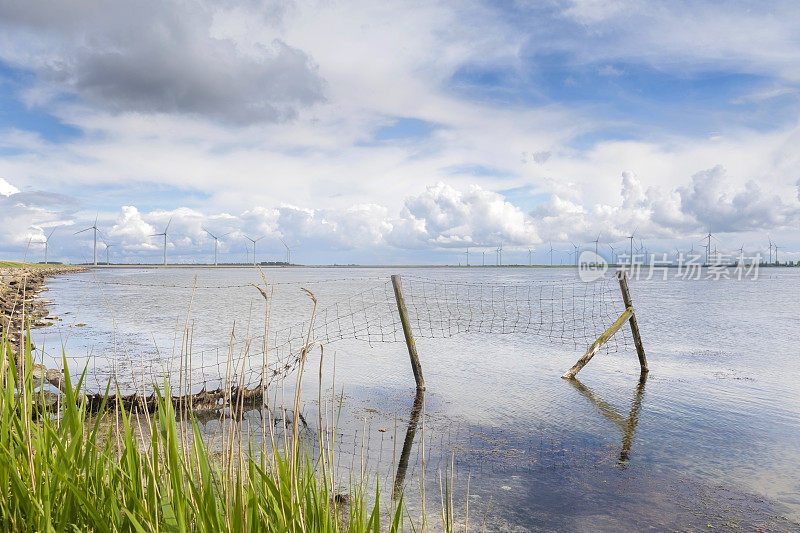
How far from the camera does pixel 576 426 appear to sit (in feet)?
31.5

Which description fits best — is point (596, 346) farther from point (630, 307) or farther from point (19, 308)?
point (19, 308)

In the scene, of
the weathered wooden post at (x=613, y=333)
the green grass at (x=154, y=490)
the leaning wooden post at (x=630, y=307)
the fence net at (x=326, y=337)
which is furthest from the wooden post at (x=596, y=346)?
the green grass at (x=154, y=490)

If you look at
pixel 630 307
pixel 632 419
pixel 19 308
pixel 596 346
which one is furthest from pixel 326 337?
pixel 19 308

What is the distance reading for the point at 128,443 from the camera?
3.06m

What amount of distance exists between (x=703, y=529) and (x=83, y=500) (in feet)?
19.6

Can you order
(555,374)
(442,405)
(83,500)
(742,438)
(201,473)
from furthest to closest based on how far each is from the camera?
1. (555,374)
2. (442,405)
3. (742,438)
4. (83,500)
5. (201,473)

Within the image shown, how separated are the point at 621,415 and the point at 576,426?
142 cm

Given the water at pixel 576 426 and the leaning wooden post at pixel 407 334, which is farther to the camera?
the leaning wooden post at pixel 407 334

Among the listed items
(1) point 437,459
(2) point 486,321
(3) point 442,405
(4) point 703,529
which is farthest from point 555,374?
(2) point 486,321

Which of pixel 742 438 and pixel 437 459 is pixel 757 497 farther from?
pixel 437 459

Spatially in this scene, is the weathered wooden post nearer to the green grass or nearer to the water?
the water

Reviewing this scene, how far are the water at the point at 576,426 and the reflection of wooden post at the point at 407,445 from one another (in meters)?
0.09

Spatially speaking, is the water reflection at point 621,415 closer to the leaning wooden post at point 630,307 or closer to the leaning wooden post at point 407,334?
the leaning wooden post at point 630,307

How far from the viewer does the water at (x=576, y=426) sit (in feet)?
21.0
